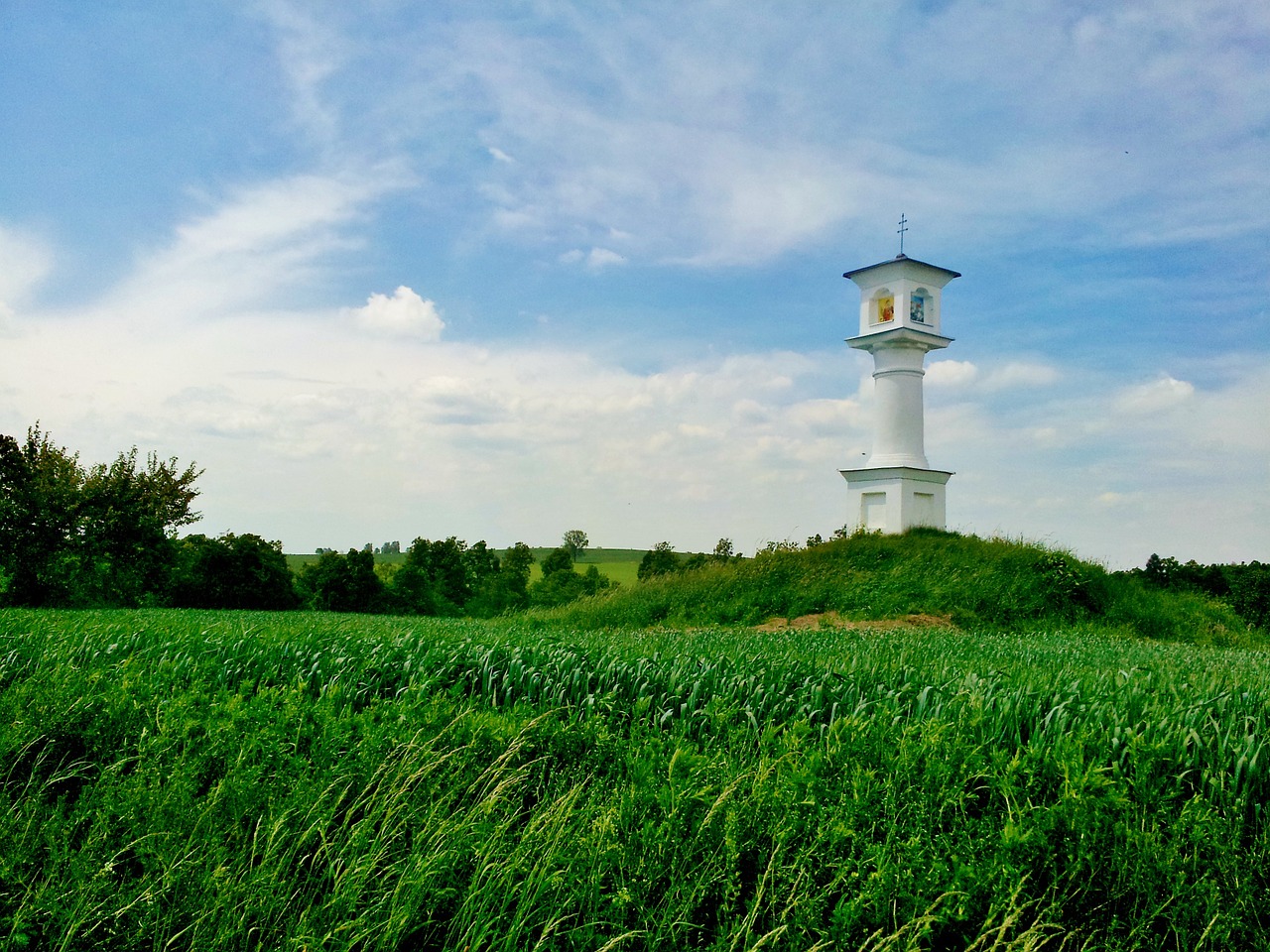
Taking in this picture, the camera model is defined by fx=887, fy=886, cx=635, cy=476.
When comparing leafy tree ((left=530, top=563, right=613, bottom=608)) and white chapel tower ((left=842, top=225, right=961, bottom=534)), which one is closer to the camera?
white chapel tower ((left=842, top=225, right=961, bottom=534))

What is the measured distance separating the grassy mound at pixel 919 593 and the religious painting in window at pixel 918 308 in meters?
4.97

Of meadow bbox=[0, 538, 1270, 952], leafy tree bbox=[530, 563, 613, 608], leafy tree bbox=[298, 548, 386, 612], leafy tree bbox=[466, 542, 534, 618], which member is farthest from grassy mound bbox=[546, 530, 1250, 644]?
leafy tree bbox=[298, 548, 386, 612]

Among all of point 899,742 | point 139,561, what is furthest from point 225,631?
point 139,561

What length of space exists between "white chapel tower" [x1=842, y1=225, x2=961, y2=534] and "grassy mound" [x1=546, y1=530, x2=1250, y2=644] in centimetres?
74

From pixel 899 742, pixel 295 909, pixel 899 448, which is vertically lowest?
pixel 295 909

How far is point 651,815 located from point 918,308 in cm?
1890

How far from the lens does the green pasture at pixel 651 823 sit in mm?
3389

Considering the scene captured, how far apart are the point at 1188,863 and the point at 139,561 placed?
2695 centimetres

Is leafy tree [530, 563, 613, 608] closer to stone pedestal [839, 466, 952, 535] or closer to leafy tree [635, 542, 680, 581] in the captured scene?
leafy tree [635, 542, 680, 581]

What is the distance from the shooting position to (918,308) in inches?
816

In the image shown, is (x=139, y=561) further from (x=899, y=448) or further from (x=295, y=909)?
(x=295, y=909)

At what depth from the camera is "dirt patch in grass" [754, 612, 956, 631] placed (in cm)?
1547

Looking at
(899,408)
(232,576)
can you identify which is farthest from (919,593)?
(232,576)

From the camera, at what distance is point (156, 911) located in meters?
3.43
